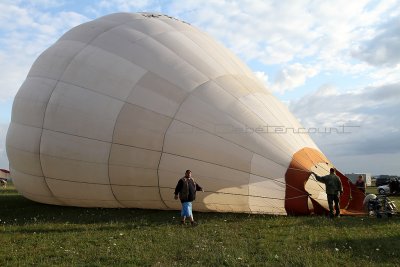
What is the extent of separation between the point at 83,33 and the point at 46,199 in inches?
182

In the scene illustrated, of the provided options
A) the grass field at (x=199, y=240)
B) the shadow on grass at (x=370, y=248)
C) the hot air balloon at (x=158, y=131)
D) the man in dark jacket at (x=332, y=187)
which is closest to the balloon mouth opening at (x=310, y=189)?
the hot air balloon at (x=158, y=131)

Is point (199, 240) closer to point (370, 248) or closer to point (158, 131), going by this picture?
point (370, 248)

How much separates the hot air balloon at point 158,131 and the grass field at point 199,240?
0.65 m

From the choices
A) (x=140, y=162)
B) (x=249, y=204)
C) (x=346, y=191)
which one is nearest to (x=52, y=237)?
(x=140, y=162)

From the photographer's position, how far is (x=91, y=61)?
11.5 meters

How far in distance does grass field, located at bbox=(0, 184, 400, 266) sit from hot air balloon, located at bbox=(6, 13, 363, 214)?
2.14 feet

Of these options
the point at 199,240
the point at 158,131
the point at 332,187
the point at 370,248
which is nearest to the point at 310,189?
the point at 332,187

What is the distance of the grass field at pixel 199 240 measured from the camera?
652 cm

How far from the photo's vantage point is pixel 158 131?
1034 cm

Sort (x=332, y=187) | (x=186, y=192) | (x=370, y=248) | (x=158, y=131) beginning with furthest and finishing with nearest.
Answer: (x=158, y=131)
(x=332, y=187)
(x=186, y=192)
(x=370, y=248)

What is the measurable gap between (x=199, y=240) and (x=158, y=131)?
3.31m

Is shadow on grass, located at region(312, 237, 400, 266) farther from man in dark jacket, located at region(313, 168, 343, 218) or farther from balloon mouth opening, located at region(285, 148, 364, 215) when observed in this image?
balloon mouth opening, located at region(285, 148, 364, 215)

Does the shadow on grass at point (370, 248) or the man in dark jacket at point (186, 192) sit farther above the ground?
the man in dark jacket at point (186, 192)

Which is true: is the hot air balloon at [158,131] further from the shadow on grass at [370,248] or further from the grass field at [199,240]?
the shadow on grass at [370,248]
